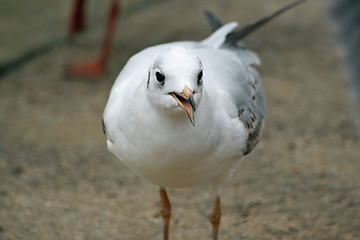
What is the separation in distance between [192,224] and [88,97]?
1.89 m

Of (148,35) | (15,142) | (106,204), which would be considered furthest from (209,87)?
(148,35)

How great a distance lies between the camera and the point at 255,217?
3.19 meters

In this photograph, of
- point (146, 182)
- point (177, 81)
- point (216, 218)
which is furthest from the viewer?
point (146, 182)

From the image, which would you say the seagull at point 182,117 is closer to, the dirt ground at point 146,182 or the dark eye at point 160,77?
the dark eye at point 160,77

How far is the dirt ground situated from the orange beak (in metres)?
1.23

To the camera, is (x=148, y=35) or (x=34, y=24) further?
(x=34, y=24)

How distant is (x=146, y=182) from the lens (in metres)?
3.65

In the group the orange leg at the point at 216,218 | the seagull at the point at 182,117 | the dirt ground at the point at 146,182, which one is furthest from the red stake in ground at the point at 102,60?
the orange leg at the point at 216,218

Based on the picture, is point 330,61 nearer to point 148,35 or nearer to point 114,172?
point 148,35

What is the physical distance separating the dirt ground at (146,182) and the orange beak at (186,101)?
1.23 metres

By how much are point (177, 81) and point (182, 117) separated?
197 millimetres

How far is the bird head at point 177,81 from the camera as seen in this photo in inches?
74.0

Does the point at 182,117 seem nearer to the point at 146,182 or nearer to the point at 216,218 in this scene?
the point at 216,218

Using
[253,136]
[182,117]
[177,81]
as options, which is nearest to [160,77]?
[177,81]
